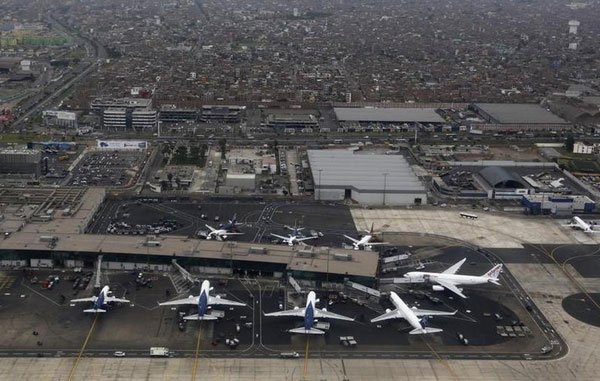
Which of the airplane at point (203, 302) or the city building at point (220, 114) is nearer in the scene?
the airplane at point (203, 302)

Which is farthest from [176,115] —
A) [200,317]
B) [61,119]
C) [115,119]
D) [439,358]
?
[439,358]

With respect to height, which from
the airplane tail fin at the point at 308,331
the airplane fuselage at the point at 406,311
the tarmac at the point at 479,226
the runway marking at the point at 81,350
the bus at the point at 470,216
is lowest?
the runway marking at the point at 81,350

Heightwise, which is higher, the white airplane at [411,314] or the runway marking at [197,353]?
the white airplane at [411,314]

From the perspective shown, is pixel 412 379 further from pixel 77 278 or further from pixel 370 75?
pixel 370 75

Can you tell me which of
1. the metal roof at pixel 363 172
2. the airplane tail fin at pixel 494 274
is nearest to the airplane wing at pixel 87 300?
the metal roof at pixel 363 172

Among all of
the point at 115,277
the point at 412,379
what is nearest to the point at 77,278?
the point at 115,277

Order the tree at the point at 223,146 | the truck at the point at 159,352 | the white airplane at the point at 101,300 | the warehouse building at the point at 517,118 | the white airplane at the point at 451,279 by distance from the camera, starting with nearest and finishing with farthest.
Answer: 1. the truck at the point at 159,352
2. the white airplane at the point at 101,300
3. the white airplane at the point at 451,279
4. the tree at the point at 223,146
5. the warehouse building at the point at 517,118

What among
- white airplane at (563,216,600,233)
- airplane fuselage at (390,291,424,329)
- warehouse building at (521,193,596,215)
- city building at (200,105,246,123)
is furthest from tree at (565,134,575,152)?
airplane fuselage at (390,291,424,329)

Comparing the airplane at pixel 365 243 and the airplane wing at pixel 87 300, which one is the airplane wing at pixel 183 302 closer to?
the airplane wing at pixel 87 300

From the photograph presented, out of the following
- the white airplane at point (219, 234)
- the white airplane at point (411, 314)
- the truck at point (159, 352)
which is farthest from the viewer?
the white airplane at point (219, 234)
